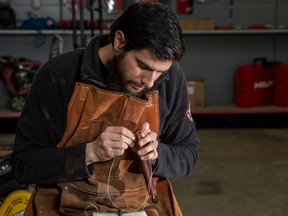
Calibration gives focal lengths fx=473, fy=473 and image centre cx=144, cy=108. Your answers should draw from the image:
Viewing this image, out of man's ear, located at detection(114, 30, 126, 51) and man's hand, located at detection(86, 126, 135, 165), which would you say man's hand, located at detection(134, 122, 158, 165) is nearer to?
man's hand, located at detection(86, 126, 135, 165)

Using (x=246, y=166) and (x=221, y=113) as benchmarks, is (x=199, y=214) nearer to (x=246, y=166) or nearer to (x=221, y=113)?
(x=246, y=166)

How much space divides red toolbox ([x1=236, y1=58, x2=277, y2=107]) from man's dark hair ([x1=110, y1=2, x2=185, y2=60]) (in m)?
4.34

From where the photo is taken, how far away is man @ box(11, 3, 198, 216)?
152 cm

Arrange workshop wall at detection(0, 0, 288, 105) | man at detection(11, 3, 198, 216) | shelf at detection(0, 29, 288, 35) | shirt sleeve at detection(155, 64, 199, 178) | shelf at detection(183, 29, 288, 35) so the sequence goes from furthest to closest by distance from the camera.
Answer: workshop wall at detection(0, 0, 288, 105)
shelf at detection(183, 29, 288, 35)
shelf at detection(0, 29, 288, 35)
shirt sleeve at detection(155, 64, 199, 178)
man at detection(11, 3, 198, 216)

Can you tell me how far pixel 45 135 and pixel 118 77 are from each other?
32cm

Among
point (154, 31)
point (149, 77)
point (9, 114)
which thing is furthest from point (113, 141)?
point (9, 114)

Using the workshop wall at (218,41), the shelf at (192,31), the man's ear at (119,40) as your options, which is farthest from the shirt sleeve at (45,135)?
the workshop wall at (218,41)

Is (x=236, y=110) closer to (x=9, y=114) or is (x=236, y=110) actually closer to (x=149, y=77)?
(x=9, y=114)

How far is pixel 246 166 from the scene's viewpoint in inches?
170

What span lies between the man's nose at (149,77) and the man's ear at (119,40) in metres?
0.12

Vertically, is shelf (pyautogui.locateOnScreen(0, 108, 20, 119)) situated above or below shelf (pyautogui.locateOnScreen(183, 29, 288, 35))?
below

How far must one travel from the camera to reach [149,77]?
4.92ft

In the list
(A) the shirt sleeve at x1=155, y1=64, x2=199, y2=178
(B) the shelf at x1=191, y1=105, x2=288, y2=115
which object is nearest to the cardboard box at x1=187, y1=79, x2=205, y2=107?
(B) the shelf at x1=191, y1=105, x2=288, y2=115

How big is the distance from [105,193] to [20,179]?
0.29 metres
